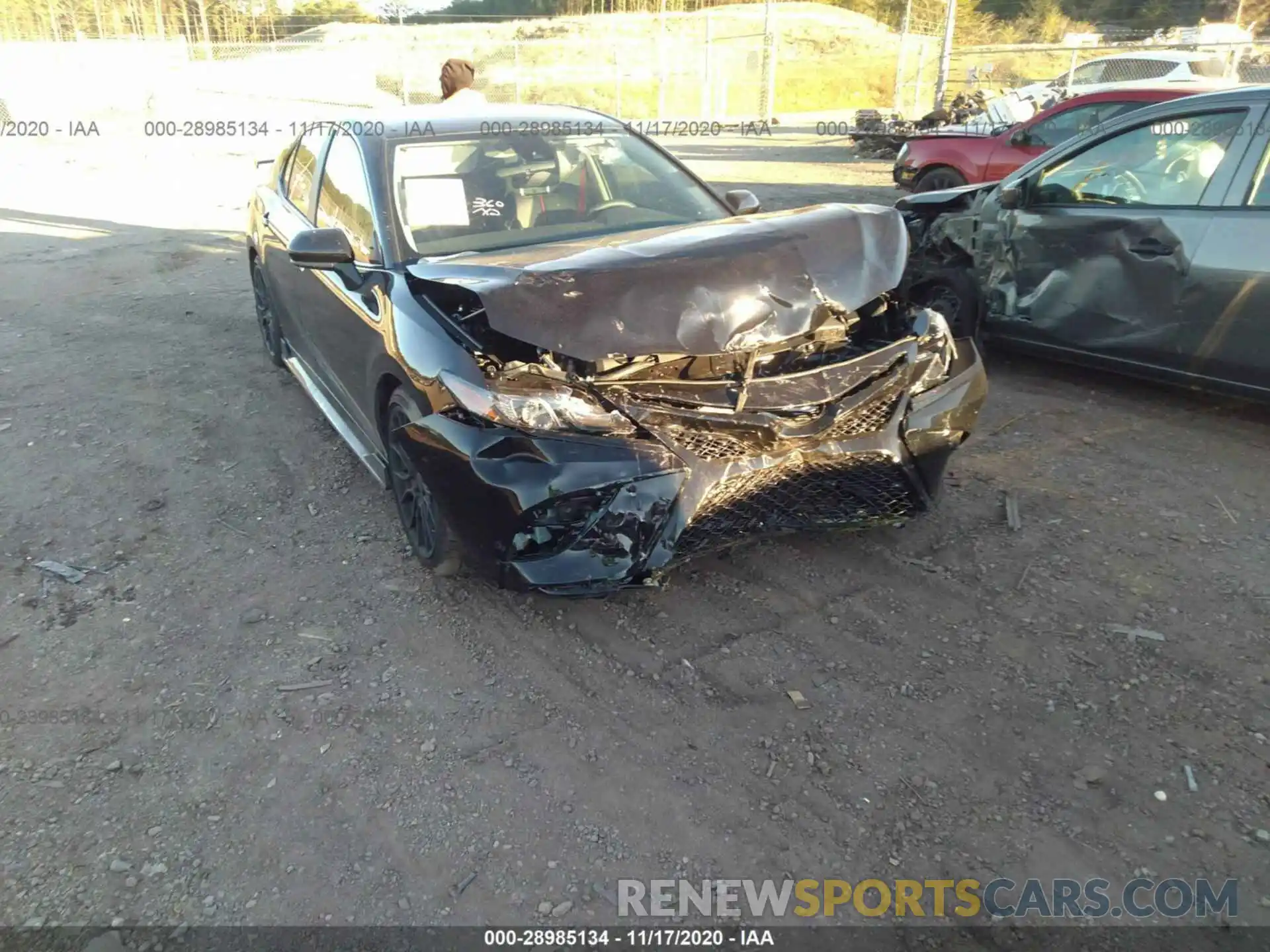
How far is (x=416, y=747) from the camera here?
264 cm

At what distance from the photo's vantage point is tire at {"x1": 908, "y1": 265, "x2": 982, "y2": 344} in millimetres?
5574

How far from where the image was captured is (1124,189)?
4816mm

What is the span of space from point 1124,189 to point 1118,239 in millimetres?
338

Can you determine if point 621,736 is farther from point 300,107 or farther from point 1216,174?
point 300,107

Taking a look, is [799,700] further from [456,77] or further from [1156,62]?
[1156,62]

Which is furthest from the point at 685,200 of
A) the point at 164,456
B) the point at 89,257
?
the point at 89,257

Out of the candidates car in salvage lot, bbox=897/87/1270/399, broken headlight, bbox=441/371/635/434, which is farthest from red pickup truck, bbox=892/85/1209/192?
broken headlight, bbox=441/371/635/434

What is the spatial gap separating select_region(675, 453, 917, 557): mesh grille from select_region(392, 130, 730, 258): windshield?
1567 mm

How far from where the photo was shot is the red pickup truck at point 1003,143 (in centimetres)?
930

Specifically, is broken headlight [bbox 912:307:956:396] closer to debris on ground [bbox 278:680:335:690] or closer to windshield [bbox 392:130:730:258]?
windshield [bbox 392:130:730:258]

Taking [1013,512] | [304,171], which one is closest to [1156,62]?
[1013,512]

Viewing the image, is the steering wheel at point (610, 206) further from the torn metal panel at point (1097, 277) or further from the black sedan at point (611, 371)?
the torn metal panel at point (1097, 277)

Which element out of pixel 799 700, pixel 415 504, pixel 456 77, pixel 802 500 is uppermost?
pixel 456 77

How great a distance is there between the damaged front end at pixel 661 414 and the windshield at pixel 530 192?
0.59 meters
